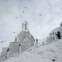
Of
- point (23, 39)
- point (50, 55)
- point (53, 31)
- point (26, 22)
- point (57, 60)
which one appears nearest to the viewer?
point (57, 60)

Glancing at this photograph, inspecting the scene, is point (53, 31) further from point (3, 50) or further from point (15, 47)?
point (3, 50)

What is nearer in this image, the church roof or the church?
the church

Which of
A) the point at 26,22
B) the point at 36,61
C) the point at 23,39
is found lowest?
the point at 36,61

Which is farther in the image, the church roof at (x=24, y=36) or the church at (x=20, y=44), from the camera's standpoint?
the church roof at (x=24, y=36)

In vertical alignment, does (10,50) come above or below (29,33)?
below

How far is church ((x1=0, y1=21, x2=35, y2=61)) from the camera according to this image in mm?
44750

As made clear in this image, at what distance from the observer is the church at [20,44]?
44.8 metres

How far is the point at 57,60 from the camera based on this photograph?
17.8 m

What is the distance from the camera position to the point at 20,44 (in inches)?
1820

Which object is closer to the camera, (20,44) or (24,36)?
(20,44)

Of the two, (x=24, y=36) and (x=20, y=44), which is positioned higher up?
(x=24, y=36)

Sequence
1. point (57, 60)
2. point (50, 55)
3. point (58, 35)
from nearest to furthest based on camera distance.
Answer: point (57, 60) → point (50, 55) → point (58, 35)

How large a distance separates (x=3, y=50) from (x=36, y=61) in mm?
34125

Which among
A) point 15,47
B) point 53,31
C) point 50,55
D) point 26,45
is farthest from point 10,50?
point 50,55
